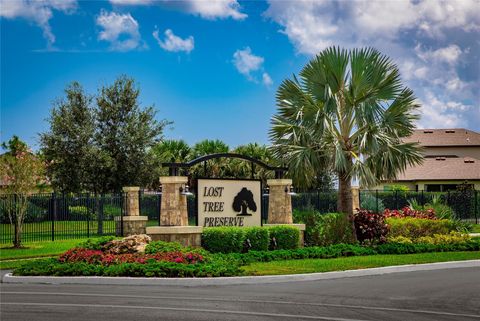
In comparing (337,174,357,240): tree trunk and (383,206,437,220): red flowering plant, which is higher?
(337,174,357,240): tree trunk

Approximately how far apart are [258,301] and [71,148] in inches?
1164

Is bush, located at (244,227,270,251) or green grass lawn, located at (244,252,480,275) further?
bush, located at (244,227,270,251)

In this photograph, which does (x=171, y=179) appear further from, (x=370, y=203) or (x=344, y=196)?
(x=370, y=203)

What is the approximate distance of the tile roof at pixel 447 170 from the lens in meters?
58.1

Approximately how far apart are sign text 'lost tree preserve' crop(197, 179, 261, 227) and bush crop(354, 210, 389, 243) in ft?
14.7

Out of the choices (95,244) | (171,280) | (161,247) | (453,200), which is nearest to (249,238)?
(161,247)

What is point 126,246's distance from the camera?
19984mm

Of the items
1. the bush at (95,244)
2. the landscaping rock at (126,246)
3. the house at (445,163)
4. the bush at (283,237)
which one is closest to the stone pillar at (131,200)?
the bush at (283,237)

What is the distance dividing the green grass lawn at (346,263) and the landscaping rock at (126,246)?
10.1ft

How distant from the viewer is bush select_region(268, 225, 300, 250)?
24609 mm

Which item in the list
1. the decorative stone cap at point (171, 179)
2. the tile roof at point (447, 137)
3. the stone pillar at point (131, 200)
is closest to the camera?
the decorative stone cap at point (171, 179)

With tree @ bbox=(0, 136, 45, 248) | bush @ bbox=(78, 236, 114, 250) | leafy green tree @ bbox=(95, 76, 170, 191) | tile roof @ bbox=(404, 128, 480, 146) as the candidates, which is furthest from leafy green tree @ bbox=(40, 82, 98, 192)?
tile roof @ bbox=(404, 128, 480, 146)

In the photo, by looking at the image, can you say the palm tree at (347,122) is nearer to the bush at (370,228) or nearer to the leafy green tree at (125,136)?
the bush at (370,228)

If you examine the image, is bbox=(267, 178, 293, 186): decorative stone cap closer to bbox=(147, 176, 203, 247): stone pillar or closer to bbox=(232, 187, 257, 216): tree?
bbox=(232, 187, 257, 216): tree
